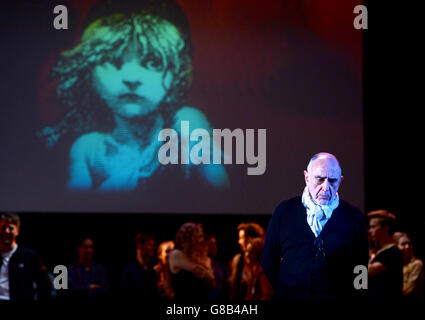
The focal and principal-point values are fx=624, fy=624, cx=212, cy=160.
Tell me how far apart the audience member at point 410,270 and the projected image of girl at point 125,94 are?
1732 mm

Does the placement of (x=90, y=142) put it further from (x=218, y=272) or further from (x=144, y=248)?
(x=218, y=272)

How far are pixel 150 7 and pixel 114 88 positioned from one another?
0.89 meters

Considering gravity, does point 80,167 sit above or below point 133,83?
below

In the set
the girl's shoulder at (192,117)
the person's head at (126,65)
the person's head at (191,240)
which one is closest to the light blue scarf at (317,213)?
the person's head at (191,240)

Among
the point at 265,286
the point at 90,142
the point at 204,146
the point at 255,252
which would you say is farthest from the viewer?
the point at 90,142

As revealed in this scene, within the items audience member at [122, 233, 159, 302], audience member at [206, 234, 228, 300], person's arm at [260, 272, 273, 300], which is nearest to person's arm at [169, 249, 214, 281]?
person's arm at [260, 272, 273, 300]

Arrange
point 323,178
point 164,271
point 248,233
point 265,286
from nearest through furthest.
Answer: point 323,178 → point 265,286 → point 248,233 → point 164,271

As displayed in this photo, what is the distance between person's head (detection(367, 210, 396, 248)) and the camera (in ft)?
14.7

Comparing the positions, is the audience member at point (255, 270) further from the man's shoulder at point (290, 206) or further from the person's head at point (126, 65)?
the man's shoulder at point (290, 206)

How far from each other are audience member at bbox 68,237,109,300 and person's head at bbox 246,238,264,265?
1535mm

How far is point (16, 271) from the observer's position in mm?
4902

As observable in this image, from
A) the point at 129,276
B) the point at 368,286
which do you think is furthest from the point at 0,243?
the point at 368,286

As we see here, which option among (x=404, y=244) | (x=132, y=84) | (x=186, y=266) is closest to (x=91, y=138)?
(x=132, y=84)

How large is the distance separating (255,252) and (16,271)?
74.4 inches
